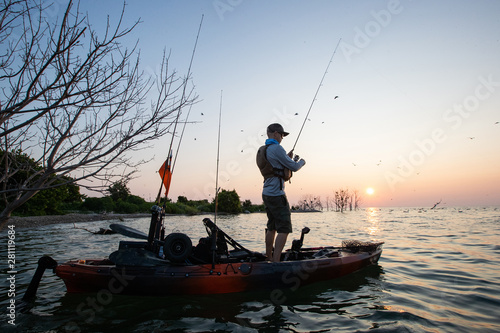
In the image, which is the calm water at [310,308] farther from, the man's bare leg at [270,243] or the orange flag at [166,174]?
the orange flag at [166,174]

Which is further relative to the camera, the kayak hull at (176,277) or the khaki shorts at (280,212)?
the khaki shorts at (280,212)

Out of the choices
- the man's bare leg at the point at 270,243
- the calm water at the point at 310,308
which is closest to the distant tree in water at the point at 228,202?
the calm water at the point at 310,308

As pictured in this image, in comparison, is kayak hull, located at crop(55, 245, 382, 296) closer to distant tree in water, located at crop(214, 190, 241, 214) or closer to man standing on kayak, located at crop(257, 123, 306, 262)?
man standing on kayak, located at crop(257, 123, 306, 262)

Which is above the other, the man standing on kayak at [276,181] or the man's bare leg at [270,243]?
the man standing on kayak at [276,181]

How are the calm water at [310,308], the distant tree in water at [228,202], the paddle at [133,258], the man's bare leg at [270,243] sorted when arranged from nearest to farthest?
the calm water at [310,308] → the paddle at [133,258] → the man's bare leg at [270,243] → the distant tree in water at [228,202]

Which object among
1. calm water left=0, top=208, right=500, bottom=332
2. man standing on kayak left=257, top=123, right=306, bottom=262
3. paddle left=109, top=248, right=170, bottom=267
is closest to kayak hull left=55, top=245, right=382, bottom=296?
paddle left=109, top=248, right=170, bottom=267

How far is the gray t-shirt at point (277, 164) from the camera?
5234mm

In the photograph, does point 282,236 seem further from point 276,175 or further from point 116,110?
point 116,110

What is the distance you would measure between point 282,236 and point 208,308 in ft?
5.47

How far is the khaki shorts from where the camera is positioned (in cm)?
513

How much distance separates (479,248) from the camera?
983cm

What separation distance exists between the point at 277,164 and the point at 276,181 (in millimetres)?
314

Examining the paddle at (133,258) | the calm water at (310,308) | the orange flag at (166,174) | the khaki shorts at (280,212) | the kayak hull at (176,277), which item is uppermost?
the orange flag at (166,174)

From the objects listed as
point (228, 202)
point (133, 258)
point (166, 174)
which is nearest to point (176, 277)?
point (133, 258)
